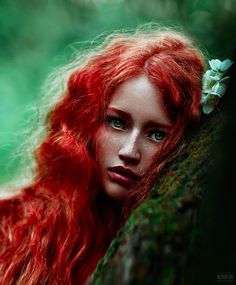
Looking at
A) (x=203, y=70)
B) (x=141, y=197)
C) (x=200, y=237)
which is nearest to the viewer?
(x=200, y=237)

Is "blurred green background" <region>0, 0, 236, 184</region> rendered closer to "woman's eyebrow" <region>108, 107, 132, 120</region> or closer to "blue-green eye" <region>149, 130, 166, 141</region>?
"woman's eyebrow" <region>108, 107, 132, 120</region>

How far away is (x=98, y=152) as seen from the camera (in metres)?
2.52

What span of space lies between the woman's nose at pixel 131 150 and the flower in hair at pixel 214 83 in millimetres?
318

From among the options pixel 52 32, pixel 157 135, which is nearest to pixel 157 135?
pixel 157 135

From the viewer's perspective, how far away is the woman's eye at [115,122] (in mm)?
2490

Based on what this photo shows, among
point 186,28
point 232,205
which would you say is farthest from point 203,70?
point 232,205

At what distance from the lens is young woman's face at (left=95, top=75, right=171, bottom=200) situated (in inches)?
96.7

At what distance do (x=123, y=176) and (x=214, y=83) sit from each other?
0.55m

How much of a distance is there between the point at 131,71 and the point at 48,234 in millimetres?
761

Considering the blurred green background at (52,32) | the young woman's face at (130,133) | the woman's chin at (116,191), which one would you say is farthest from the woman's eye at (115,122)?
the blurred green background at (52,32)

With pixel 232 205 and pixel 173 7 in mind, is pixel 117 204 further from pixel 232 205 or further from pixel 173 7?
pixel 173 7

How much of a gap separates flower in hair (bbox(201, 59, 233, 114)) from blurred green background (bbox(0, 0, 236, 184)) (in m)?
0.05

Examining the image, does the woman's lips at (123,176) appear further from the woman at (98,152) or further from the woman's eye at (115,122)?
the woman's eye at (115,122)

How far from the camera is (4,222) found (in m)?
2.61
